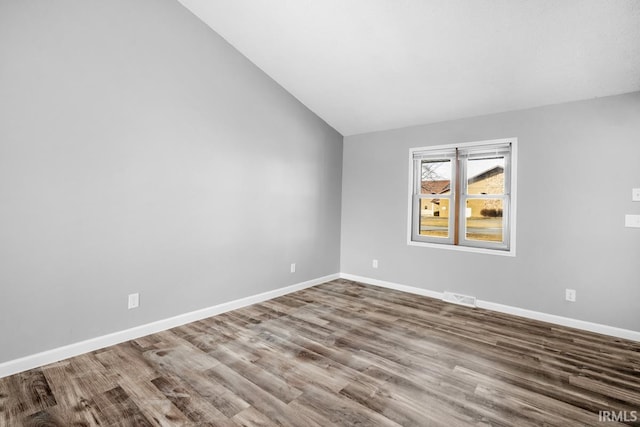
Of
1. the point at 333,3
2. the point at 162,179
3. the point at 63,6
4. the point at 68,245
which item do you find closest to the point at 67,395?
the point at 68,245

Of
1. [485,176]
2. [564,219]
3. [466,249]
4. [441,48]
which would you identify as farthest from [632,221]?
[441,48]

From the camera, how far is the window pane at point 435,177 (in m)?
4.10

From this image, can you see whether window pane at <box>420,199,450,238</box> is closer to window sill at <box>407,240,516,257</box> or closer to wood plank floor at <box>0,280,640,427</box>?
window sill at <box>407,240,516,257</box>

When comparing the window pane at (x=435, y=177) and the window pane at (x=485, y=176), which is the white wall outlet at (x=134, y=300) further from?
the window pane at (x=485, y=176)

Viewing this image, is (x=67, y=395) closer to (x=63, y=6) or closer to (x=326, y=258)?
(x=63, y=6)

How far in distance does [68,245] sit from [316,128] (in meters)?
3.28

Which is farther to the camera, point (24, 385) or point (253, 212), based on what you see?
point (253, 212)

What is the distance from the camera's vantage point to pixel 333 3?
2.62 m

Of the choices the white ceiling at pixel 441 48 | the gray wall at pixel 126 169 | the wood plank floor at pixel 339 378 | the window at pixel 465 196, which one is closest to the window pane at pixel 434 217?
the window at pixel 465 196

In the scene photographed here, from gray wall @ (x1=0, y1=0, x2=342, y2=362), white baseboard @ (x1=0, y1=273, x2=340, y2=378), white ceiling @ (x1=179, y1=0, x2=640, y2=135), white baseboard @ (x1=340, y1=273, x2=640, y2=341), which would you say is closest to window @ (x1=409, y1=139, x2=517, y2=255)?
white ceiling @ (x1=179, y1=0, x2=640, y2=135)

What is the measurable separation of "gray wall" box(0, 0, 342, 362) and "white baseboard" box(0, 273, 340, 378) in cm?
6

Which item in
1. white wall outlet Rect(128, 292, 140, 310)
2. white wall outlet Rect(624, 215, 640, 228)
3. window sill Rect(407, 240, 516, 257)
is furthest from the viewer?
window sill Rect(407, 240, 516, 257)

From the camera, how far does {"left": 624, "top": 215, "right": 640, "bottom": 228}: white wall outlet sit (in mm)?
2809

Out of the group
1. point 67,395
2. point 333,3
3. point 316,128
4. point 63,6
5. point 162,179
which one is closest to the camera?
point 67,395
